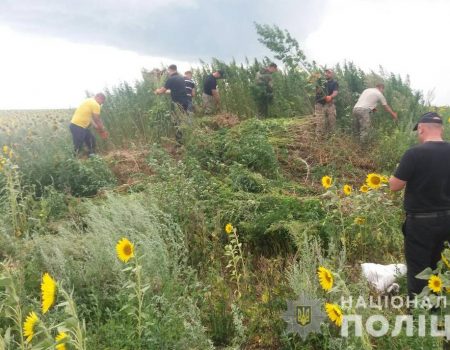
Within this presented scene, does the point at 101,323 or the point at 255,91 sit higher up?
the point at 255,91

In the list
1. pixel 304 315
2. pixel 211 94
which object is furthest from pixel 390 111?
pixel 304 315

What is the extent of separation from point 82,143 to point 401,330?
825 cm

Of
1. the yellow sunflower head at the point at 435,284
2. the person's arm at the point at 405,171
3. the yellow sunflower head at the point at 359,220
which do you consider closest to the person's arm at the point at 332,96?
the yellow sunflower head at the point at 359,220

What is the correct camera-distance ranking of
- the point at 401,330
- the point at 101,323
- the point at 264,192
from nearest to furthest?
1. the point at 401,330
2. the point at 101,323
3. the point at 264,192

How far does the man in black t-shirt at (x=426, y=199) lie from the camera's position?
3.78 meters

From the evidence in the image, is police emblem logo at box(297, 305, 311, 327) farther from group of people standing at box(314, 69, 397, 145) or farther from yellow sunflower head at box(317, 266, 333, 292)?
group of people standing at box(314, 69, 397, 145)

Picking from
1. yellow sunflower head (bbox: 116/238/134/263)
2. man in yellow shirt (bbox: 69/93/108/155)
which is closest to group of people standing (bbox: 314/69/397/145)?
man in yellow shirt (bbox: 69/93/108/155)

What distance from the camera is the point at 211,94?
38.5ft

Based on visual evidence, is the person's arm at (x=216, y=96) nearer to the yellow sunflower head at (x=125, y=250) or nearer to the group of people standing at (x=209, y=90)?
the group of people standing at (x=209, y=90)

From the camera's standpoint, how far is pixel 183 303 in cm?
349

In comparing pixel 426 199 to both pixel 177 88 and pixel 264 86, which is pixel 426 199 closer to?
pixel 177 88

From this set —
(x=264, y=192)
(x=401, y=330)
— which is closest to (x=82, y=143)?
(x=264, y=192)

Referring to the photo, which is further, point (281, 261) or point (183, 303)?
point (281, 261)

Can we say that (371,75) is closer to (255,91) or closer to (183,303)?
(255,91)
